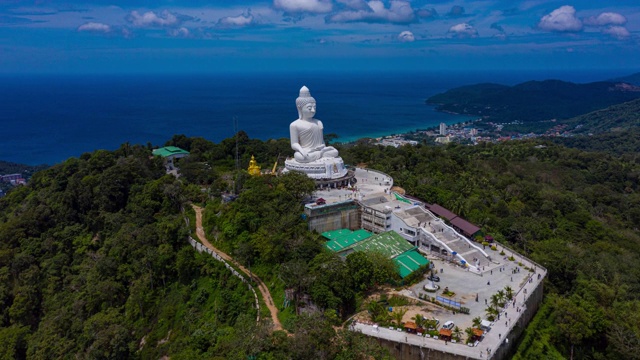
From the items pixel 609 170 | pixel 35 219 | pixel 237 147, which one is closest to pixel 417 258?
pixel 237 147

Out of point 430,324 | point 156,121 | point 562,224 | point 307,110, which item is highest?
point 307,110

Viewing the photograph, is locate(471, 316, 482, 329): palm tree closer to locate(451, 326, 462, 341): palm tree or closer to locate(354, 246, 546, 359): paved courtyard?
locate(354, 246, 546, 359): paved courtyard

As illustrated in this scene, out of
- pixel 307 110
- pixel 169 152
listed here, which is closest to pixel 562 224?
pixel 307 110

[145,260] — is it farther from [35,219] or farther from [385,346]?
[385,346]

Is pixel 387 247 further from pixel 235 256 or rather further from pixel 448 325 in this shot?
pixel 235 256

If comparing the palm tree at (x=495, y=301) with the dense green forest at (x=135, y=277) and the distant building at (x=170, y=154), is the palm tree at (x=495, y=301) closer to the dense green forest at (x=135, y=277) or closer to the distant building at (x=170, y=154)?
the dense green forest at (x=135, y=277)
